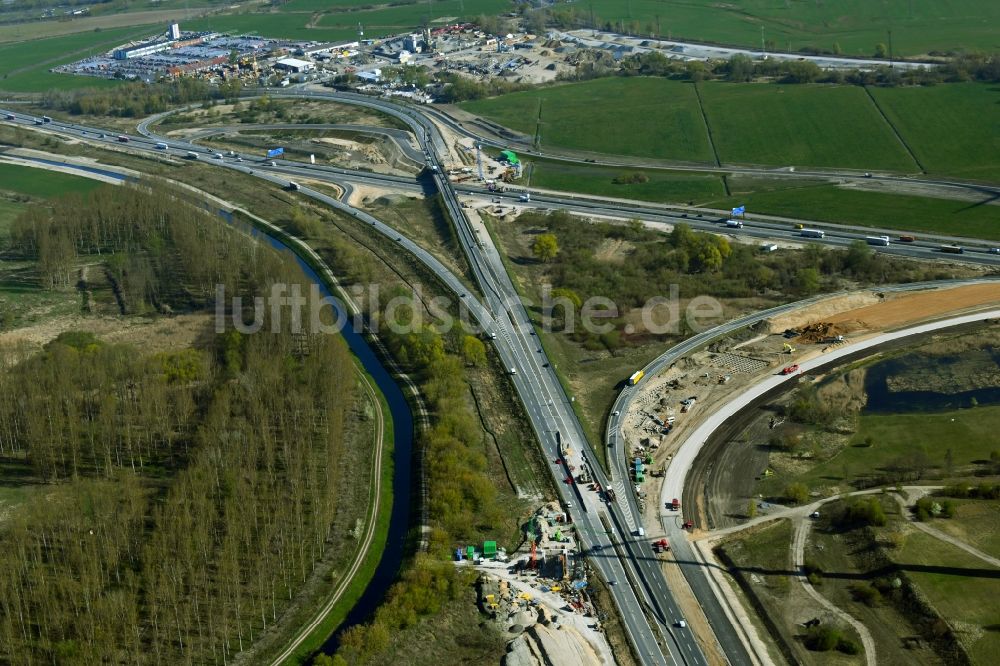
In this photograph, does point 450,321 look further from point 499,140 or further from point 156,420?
point 499,140

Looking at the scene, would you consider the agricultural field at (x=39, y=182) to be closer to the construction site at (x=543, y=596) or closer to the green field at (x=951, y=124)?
the construction site at (x=543, y=596)

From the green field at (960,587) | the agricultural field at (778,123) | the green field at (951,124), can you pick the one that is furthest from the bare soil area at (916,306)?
the agricultural field at (778,123)

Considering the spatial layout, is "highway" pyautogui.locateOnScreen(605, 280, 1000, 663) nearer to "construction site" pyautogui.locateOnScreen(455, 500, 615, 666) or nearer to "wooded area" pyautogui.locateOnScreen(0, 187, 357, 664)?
"construction site" pyautogui.locateOnScreen(455, 500, 615, 666)

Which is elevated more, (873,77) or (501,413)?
(873,77)

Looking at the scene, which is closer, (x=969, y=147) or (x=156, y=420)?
(x=156, y=420)

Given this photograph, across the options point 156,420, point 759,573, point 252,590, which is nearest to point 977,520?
point 759,573

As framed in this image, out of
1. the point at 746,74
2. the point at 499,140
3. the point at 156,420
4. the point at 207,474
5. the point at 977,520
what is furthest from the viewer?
the point at 746,74

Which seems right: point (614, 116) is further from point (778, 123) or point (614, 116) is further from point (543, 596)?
point (543, 596)
